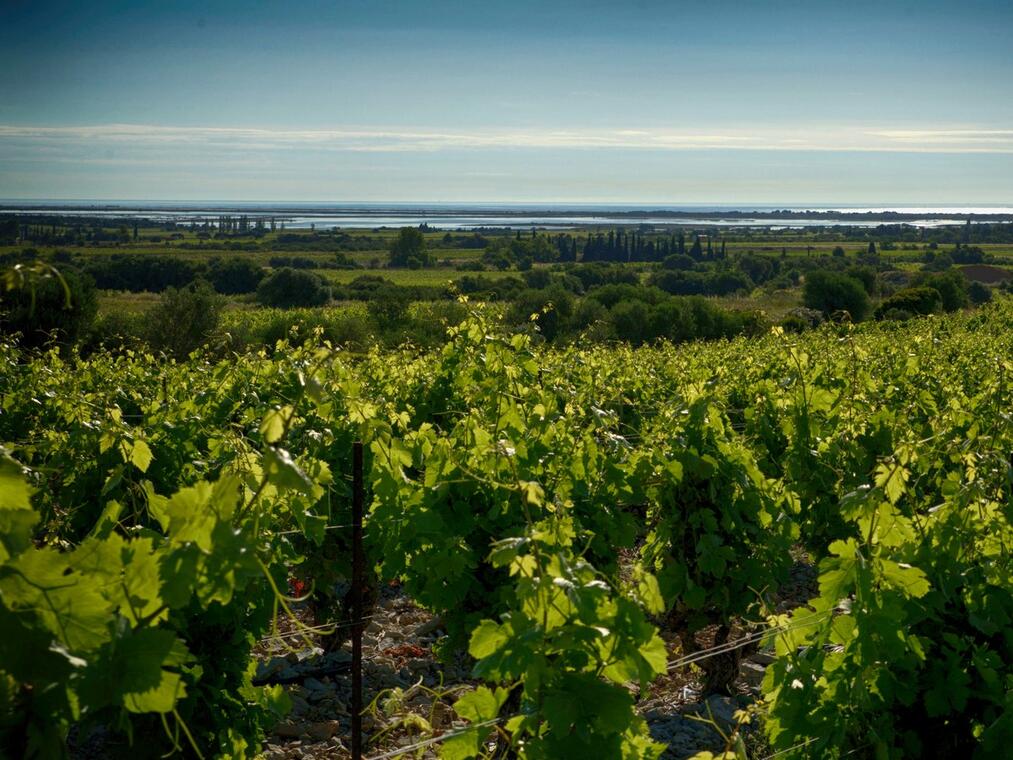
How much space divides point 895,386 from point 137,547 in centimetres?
824

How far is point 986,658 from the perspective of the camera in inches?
142

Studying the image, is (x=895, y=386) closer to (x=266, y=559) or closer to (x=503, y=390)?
(x=503, y=390)

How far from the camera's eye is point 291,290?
63.0 m

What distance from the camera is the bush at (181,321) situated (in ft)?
107

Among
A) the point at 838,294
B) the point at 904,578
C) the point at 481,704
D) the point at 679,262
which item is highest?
the point at 904,578

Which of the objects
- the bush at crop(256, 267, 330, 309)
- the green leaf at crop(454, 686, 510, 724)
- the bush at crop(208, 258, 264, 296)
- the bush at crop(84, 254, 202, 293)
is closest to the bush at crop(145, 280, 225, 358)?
the bush at crop(256, 267, 330, 309)

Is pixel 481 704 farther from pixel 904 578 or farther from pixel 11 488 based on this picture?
pixel 904 578

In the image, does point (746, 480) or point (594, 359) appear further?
point (594, 359)

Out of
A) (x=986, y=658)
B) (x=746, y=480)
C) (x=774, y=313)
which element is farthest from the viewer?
(x=774, y=313)

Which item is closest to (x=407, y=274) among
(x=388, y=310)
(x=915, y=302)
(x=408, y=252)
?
(x=408, y=252)

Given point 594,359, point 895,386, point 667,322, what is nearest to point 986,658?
point 895,386

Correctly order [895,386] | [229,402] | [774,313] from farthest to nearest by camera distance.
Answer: [774,313]
[895,386]
[229,402]

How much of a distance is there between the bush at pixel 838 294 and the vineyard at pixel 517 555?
48002 mm

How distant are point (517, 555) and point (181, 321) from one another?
33.0m
